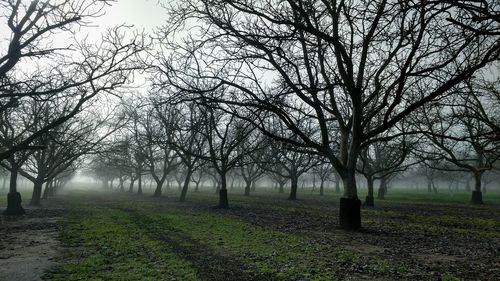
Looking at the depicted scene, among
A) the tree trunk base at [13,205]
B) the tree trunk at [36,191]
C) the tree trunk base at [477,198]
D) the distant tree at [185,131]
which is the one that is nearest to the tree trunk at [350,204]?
the distant tree at [185,131]

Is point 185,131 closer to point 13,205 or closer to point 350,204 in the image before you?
point 13,205

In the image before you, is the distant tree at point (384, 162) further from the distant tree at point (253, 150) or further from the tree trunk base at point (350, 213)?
the distant tree at point (253, 150)

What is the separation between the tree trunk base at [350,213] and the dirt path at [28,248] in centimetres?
1056

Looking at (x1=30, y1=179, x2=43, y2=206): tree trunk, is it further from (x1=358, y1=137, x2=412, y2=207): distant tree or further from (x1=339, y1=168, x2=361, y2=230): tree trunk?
(x1=358, y1=137, x2=412, y2=207): distant tree

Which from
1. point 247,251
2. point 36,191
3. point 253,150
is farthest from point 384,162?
point 36,191

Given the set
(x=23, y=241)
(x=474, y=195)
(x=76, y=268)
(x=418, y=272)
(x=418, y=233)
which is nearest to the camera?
(x=418, y=272)

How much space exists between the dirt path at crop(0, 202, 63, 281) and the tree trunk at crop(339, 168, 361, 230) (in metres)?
10.6

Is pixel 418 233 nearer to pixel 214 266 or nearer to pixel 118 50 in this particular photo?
pixel 214 266

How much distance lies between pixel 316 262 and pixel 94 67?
12.1m

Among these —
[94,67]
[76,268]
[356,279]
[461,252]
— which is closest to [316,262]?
[356,279]

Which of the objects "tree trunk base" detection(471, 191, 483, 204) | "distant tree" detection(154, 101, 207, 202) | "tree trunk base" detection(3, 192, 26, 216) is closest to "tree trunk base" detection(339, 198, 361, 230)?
"distant tree" detection(154, 101, 207, 202)

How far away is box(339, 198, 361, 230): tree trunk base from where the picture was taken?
14.0m

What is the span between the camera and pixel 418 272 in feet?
26.2

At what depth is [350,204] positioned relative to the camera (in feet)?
46.0
